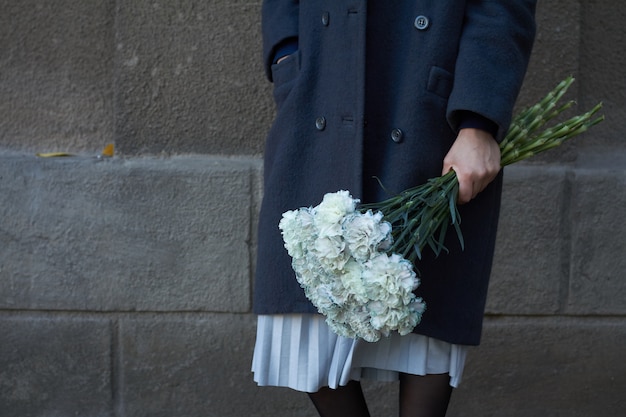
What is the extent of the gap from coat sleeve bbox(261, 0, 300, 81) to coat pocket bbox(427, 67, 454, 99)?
15.2 inches

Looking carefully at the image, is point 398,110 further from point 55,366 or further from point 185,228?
point 55,366

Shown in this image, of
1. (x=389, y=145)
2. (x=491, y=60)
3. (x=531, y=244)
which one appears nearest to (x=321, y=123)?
(x=389, y=145)

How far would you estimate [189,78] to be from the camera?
3.00 m

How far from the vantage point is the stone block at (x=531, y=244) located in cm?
300

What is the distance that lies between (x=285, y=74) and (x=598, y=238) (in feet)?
4.97

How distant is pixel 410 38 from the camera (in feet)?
6.17

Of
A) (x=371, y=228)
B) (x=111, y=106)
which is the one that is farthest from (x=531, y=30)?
A: (x=111, y=106)

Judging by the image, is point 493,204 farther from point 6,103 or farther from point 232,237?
point 6,103

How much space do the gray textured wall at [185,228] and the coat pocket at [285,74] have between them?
942 millimetres

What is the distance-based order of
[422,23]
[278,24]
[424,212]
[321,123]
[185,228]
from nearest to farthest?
[424,212] < [422,23] < [321,123] < [278,24] < [185,228]

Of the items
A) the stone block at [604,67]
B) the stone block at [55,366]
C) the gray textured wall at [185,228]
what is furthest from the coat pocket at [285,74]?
the stone block at [604,67]

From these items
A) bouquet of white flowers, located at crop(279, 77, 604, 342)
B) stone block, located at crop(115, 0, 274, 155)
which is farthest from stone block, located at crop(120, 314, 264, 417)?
bouquet of white flowers, located at crop(279, 77, 604, 342)

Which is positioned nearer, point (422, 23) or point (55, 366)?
point (422, 23)

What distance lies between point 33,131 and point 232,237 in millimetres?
845
